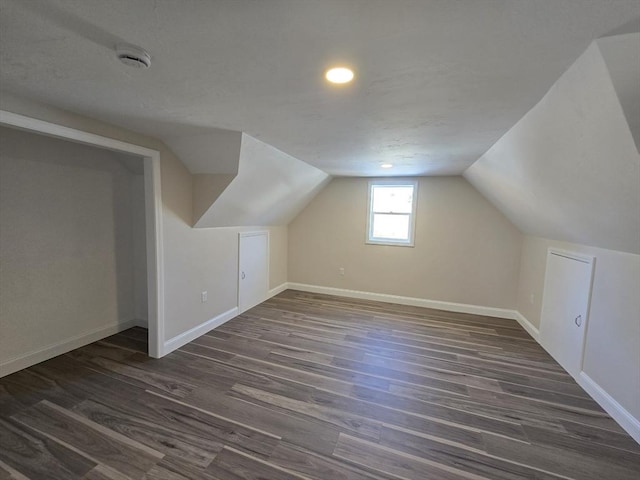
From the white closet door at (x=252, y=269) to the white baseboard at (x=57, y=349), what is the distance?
146 centimetres

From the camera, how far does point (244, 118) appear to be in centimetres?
195

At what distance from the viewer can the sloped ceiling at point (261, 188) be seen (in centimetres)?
269

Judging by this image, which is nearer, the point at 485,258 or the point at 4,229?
the point at 4,229

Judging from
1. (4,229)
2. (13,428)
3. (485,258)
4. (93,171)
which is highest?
(93,171)

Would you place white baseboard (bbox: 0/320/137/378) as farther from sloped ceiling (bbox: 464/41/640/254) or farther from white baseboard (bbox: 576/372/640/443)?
white baseboard (bbox: 576/372/640/443)

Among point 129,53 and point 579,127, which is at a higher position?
point 129,53

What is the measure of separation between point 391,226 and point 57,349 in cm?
449

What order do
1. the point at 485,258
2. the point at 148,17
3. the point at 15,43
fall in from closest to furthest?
the point at 148,17 < the point at 15,43 < the point at 485,258

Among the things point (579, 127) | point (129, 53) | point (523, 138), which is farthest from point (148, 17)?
point (523, 138)

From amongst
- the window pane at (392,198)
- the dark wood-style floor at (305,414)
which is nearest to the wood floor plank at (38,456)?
the dark wood-style floor at (305,414)

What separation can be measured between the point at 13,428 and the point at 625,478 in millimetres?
3815

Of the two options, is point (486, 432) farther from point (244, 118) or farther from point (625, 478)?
point (244, 118)

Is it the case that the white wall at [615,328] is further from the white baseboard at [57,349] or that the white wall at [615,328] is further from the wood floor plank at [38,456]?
the white baseboard at [57,349]

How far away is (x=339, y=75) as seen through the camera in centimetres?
133
